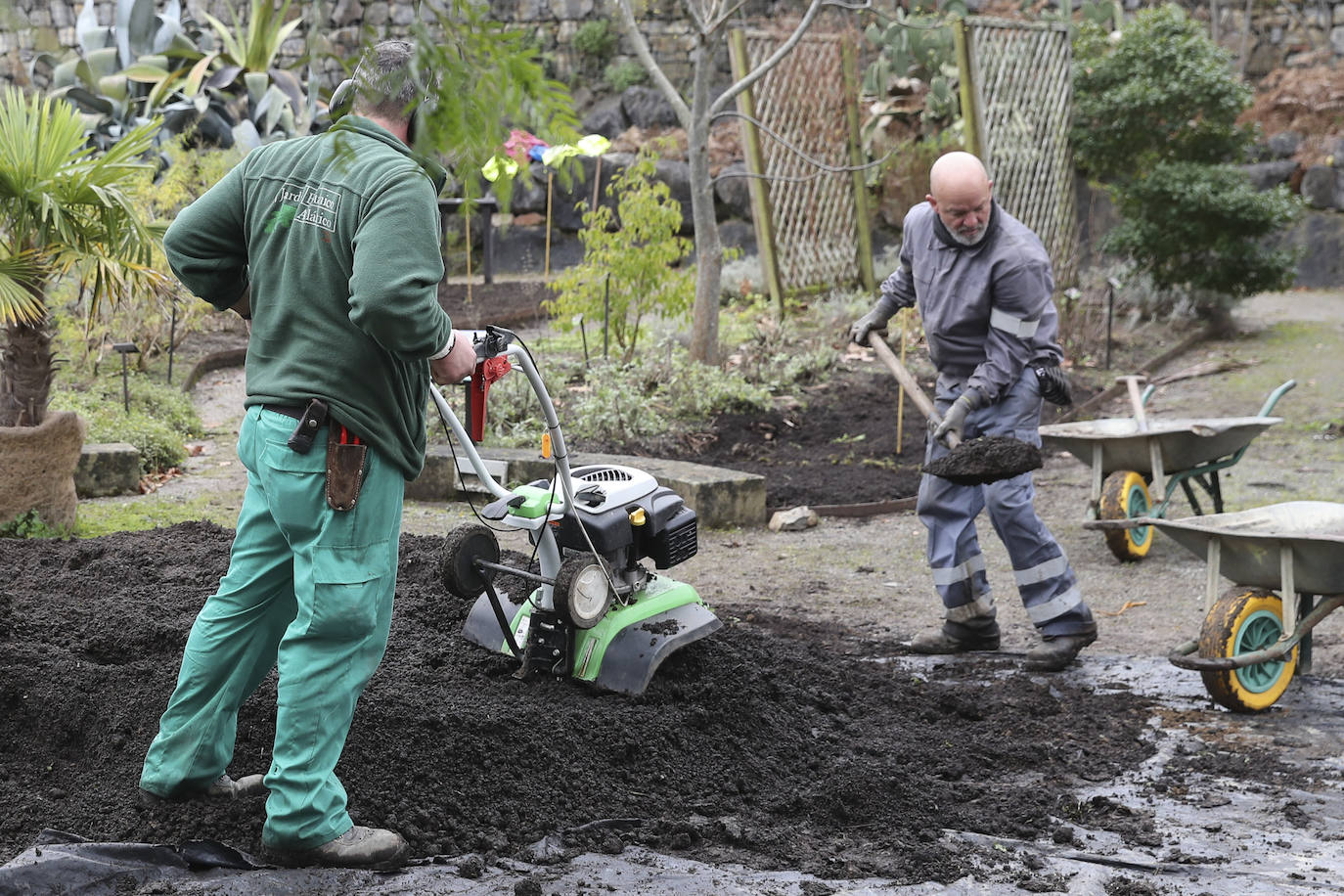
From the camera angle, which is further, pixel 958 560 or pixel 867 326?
pixel 867 326

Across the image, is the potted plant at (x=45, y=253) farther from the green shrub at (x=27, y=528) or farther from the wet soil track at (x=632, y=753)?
the wet soil track at (x=632, y=753)

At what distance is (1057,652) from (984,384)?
0.99 m

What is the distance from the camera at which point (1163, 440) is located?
6086 millimetres

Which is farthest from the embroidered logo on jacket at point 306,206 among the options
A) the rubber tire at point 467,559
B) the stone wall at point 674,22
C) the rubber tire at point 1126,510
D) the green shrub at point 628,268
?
the stone wall at point 674,22

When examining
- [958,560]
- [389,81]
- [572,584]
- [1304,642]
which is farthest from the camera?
[958,560]

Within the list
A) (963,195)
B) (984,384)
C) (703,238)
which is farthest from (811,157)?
(984,384)

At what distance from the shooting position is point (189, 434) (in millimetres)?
8250

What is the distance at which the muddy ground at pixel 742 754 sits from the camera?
3.02m

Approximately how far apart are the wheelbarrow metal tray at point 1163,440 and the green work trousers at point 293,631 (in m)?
4.14

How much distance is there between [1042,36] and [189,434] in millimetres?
8533

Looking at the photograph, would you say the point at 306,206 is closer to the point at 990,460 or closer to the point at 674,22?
the point at 990,460

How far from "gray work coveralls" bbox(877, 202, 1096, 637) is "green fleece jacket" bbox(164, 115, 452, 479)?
100 inches

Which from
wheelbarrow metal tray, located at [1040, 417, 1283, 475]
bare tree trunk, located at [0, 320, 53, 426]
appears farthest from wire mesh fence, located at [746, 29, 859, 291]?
bare tree trunk, located at [0, 320, 53, 426]

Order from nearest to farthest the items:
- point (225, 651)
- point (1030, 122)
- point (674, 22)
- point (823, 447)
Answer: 1. point (225, 651)
2. point (823, 447)
3. point (1030, 122)
4. point (674, 22)
